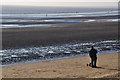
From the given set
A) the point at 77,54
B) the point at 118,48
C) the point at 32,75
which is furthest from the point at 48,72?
Answer: the point at 118,48

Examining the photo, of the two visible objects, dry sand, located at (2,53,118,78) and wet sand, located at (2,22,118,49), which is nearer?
dry sand, located at (2,53,118,78)

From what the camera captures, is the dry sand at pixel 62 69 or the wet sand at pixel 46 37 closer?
the dry sand at pixel 62 69

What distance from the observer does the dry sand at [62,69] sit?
14.3 meters

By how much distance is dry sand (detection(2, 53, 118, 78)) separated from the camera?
1429cm

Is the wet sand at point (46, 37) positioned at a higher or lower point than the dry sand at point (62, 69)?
higher

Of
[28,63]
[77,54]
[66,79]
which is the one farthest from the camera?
[77,54]

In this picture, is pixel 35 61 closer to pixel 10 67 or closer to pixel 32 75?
pixel 10 67

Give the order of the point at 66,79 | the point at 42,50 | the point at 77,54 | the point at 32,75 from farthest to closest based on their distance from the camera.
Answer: the point at 42,50 → the point at 77,54 → the point at 32,75 → the point at 66,79

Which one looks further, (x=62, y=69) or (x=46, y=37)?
(x=46, y=37)

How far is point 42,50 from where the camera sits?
937 inches

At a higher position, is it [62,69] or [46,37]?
[46,37]

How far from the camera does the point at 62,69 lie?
16.2 metres

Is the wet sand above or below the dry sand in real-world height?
above

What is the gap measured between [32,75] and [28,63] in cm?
438
